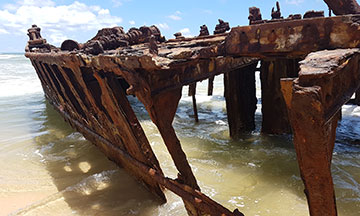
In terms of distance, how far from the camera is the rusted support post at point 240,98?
619 cm

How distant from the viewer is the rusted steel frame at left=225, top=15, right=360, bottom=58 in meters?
1.48

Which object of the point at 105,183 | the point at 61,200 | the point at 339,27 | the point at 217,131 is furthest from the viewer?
the point at 217,131

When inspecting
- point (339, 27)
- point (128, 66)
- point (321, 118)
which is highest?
point (339, 27)

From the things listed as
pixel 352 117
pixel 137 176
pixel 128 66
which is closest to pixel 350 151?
pixel 352 117

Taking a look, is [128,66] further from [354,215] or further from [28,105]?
[28,105]

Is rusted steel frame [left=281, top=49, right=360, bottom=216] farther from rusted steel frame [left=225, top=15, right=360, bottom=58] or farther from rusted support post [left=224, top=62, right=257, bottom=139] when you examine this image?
rusted support post [left=224, top=62, right=257, bottom=139]

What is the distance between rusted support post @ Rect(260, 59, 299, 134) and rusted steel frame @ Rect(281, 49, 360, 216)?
15.0ft

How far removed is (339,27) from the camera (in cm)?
150

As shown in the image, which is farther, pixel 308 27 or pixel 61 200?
pixel 61 200

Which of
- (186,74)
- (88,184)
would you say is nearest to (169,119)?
(186,74)

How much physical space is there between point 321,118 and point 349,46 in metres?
0.58

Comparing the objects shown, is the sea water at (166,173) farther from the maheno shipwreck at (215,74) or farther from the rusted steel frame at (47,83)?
the rusted steel frame at (47,83)

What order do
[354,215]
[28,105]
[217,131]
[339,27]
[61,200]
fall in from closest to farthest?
[339,27], [354,215], [61,200], [217,131], [28,105]

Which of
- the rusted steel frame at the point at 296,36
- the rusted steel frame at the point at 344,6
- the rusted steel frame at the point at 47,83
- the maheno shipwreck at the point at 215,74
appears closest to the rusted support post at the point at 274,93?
the maheno shipwreck at the point at 215,74
